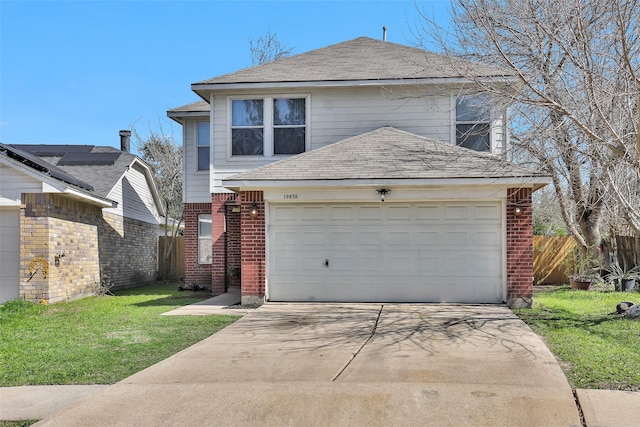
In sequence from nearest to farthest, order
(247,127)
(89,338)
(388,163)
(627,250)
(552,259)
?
(89,338)
(388,163)
(247,127)
(627,250)
(552,259)

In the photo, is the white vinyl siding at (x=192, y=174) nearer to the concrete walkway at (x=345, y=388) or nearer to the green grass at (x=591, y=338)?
the concrete walkway at (x=345, y=388)

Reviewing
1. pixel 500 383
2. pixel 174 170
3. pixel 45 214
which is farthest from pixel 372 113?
pixel 174 170

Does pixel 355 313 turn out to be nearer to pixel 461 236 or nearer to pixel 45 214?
pixel 461 236

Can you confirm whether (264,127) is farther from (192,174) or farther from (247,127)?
(192,174)

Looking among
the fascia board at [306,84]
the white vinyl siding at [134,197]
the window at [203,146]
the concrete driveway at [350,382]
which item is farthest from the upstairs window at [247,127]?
the concrete driveway at [350,382]

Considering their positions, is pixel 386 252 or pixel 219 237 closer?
pixel 386 252

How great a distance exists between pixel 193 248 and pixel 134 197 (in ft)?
16.3

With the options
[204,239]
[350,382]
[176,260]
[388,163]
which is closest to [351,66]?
[388,163]

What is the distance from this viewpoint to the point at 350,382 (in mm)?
6145

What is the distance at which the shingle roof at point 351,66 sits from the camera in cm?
1419

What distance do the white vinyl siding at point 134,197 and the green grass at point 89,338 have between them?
5.81 m

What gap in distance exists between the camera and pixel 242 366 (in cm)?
699

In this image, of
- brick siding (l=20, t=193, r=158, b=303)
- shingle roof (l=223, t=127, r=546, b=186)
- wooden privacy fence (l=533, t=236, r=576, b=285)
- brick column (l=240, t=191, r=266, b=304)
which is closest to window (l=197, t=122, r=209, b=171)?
brick siding (l=20, t=193, r=158, b=303)

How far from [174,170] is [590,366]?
2244 cm
